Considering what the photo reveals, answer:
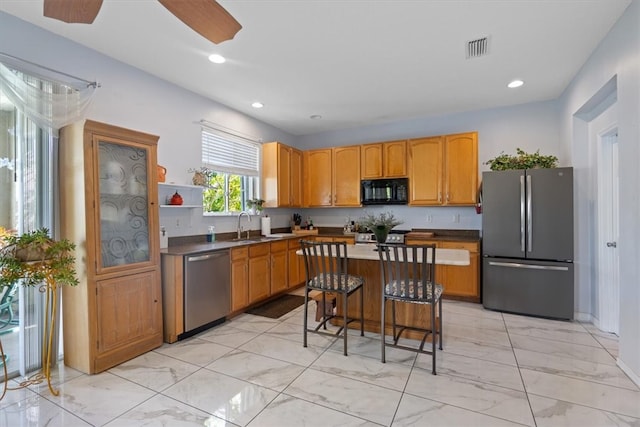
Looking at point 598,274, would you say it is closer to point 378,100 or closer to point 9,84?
point 378,100

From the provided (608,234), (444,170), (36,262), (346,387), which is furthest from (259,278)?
(608,234)

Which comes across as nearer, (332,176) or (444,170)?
(444,170)

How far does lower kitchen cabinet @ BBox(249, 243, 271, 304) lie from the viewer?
3.94 m

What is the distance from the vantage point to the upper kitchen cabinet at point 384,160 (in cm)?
494

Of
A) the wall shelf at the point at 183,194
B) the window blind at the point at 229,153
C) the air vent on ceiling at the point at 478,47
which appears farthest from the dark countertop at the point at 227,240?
the air vent on ceiling at the point at 478,47

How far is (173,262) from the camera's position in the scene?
300 centimetres

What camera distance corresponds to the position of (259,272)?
409 centimetres

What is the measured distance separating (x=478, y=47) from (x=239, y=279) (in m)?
3.55

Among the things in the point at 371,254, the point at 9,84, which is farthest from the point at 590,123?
the point at 9,84

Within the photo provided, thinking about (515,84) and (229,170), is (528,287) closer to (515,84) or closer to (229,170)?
(515,84)

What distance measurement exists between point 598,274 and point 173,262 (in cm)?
453

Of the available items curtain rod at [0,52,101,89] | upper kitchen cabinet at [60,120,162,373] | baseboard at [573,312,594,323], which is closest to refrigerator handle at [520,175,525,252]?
baseboard at [573,312,594,323]

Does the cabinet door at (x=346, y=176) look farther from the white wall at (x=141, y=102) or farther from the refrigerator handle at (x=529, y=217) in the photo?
the refrigerator handle at (x=529, y=217)

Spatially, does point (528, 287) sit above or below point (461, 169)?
below
